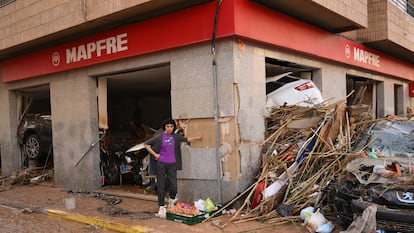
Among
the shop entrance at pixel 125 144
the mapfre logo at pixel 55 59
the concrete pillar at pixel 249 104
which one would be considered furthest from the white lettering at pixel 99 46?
the concrete pillar at pixel 249 104

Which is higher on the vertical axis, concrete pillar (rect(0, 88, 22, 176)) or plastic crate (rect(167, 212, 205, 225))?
concrete pillar (rect(0, 88, 22, 176))

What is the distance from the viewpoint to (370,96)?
1401 cm

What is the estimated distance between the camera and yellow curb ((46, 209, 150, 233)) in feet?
18.2

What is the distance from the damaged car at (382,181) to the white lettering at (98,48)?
526 cm

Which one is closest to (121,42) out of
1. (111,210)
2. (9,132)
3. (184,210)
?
(111,210)

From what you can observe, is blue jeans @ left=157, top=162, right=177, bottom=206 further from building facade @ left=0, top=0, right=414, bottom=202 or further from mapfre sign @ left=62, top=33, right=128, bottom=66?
mapfre sign @ left=62, top=33, right=128, bottom=66

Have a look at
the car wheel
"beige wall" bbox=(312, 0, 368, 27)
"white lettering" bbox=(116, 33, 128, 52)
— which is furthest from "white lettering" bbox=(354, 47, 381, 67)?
the car wheel

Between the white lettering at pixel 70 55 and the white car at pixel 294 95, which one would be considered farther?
the white lettering at pixel 70 55

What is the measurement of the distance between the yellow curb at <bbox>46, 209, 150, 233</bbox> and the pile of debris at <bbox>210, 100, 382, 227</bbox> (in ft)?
4.57

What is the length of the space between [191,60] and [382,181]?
3.88m

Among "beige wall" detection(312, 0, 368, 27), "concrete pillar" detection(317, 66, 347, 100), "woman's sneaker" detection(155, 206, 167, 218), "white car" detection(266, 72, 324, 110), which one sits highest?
"beige wall" detection(312, 0, 368, 27)

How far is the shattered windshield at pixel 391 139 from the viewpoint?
5.57m

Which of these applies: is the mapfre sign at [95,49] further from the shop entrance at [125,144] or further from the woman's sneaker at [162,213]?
the woman's sneaker at [162,213]

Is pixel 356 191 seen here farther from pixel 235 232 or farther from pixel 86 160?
pixel 86 160
